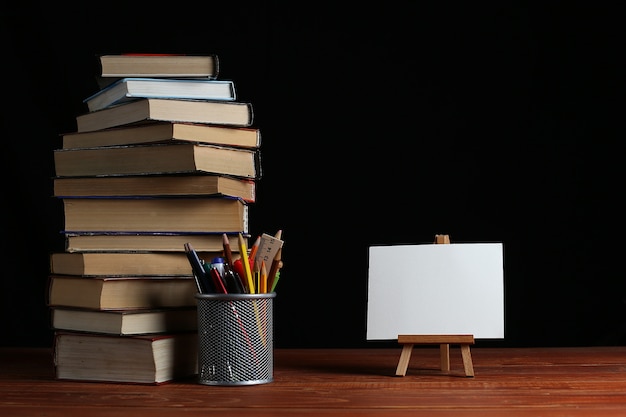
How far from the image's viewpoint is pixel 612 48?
245 centimetres

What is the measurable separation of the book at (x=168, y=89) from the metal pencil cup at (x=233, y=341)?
0.35 m

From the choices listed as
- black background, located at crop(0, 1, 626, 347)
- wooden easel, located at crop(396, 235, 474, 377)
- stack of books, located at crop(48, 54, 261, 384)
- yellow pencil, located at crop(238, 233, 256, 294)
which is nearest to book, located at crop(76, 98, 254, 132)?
stack of books, located at crop(48, 54, 261, 384)

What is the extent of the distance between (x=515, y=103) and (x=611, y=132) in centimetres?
26

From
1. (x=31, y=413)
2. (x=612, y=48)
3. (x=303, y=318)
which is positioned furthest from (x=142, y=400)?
(x=612, y=48)

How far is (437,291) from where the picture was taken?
5.19 feet

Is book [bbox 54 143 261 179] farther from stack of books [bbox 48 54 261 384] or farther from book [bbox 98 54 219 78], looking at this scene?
book [bbox 98 54 219 78]

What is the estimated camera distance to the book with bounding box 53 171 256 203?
1.59m

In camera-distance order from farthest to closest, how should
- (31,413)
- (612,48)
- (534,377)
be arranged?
(612,48), (534,377), (31,413)

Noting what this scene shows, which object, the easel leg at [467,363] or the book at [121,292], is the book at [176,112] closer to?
the book at [121,292]

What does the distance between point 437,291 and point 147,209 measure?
504 millimetres

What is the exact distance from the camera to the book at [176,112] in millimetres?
1578

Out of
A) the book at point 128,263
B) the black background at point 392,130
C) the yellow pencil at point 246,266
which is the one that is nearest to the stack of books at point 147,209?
the book at point 128,263

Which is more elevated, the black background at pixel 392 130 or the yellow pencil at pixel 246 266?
the black background at pixel 392 130

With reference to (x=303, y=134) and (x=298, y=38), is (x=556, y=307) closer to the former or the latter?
(x=303, y=134)
